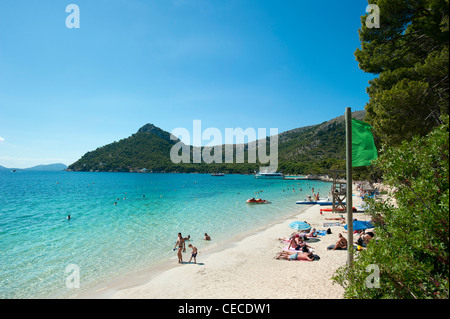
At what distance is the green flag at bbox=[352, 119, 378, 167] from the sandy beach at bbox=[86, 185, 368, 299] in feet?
14.5

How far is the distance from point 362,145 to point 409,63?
562cm

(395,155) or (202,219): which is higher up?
(395,155)

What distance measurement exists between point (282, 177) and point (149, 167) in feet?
346

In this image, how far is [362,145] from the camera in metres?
6.58

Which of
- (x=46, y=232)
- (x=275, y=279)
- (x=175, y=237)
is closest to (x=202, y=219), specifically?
(x=175, y=237)

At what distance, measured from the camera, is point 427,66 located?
7.53m

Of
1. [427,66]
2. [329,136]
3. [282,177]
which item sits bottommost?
[282,177]

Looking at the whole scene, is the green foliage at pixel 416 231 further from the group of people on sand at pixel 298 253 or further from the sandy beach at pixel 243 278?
the group of people on sand at pixel 298 253

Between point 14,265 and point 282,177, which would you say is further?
point 282,177

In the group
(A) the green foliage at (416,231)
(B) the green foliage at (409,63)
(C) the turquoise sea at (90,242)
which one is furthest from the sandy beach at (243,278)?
(B) the green foliage at (409,63)

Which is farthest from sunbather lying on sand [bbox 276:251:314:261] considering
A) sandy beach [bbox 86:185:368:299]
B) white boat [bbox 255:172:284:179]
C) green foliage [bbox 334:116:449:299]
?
white boat [bbox 255:172:284:179]
